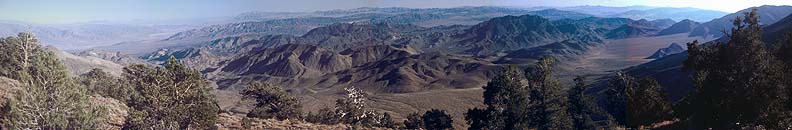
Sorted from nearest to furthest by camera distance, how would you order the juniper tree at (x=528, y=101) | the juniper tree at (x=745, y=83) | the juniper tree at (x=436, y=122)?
the juniper tree at (x=745, y=83)
the juniper tree at (x=528, y=101)
the juniper tree at (x=436, y=122)

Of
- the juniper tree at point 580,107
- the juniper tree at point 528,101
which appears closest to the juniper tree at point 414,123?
the juniper tree at point 528,101

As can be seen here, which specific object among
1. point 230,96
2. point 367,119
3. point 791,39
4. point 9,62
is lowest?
point 230,96

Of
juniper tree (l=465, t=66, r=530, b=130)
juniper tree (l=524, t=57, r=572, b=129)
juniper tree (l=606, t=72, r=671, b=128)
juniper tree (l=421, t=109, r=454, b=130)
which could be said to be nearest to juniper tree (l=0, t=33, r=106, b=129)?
juniper tree (l=465, t=66, r=530, b=130)

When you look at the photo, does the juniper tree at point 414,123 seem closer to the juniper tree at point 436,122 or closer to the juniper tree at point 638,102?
the juniper tree at point 436,122

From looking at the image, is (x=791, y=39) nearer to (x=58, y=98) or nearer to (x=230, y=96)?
(x=58, y=98)

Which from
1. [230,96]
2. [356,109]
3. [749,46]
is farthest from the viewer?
[230,96]

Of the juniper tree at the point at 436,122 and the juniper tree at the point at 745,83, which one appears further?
the juniper tree at the point at 436,122

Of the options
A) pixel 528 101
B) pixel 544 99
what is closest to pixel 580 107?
pixel 544 99

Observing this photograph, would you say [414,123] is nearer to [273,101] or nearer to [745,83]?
[273,101]

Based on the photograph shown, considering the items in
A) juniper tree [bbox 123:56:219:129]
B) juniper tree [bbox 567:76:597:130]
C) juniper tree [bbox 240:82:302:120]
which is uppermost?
juniper tree [bbox 123:56:219:129]

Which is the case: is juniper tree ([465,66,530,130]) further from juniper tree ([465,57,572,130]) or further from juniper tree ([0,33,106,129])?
juniper tree ([0,33,106,129])

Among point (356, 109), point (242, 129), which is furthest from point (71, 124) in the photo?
point (356, 109)
